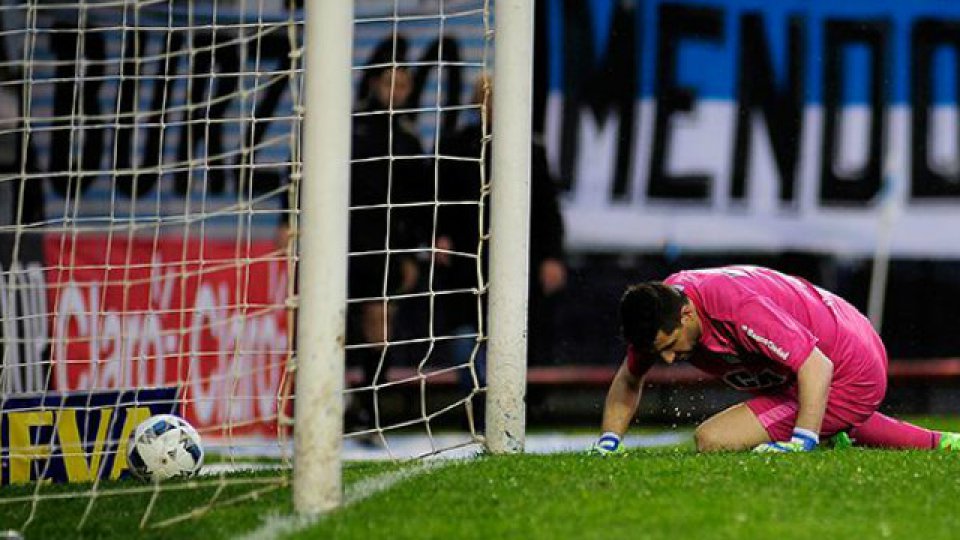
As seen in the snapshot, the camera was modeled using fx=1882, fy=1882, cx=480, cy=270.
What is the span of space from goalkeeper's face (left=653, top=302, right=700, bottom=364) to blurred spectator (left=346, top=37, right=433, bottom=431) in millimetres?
3927

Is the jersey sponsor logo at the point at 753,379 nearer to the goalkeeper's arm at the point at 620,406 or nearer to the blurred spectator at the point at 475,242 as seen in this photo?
the goalkeeper's arm at the point at 620,406

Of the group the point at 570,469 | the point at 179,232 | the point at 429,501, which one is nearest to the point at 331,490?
the point at 429,501

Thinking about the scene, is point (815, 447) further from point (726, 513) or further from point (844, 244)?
point (844, 244)

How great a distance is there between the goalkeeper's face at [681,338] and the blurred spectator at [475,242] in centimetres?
362

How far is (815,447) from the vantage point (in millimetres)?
7805

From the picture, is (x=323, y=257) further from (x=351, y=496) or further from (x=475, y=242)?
(x=475, y=242)

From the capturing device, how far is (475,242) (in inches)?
464

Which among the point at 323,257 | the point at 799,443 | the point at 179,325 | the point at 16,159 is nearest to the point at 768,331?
the point at 799,443

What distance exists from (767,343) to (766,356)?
0.12 meters

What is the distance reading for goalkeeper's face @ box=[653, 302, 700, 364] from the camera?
7480 mm

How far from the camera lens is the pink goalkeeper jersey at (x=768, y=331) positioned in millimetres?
7602

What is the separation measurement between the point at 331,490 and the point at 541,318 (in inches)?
267

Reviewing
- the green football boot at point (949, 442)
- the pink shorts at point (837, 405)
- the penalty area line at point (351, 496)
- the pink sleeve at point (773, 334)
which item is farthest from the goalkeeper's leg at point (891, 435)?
the penalty area line at point (351, 496)

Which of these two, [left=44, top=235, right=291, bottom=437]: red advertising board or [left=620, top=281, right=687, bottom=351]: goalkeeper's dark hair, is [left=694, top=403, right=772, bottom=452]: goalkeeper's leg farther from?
[left=44, top=235, right=291, bottom=437]: red advertising board
